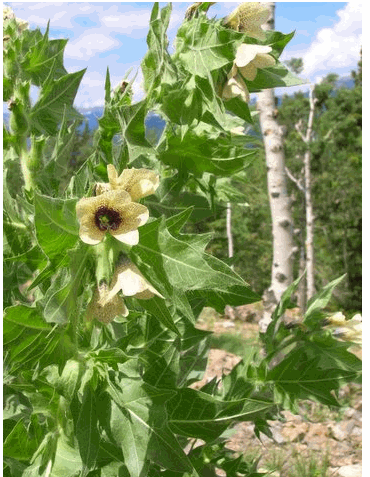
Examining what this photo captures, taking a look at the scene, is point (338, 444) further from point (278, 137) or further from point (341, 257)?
point (341, 257)

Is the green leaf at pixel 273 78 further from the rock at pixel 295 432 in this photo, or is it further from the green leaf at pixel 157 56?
the rock at pixel 295 432

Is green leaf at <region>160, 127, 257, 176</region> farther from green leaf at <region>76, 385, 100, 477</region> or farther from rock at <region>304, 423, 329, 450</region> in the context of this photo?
rock at <region>304, 423, 329, 450</region>

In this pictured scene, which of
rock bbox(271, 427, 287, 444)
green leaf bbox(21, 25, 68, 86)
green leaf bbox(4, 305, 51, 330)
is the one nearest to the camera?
green leaf bbox(4, 305, 51, 330)

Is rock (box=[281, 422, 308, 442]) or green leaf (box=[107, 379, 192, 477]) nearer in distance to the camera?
green leaf (box=[107, 379, 192, 477])

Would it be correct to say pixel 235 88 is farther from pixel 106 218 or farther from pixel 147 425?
pixel 147 425

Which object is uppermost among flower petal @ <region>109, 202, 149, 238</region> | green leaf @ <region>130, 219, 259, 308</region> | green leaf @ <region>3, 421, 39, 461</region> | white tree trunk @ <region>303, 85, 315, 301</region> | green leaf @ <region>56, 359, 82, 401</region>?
flower petal @ <region>109, 202, 149, 238</region>

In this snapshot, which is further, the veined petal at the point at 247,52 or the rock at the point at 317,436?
the rock at the point at 317,436

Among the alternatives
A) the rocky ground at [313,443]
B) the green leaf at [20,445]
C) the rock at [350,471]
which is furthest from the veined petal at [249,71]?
the rock at [350,471]

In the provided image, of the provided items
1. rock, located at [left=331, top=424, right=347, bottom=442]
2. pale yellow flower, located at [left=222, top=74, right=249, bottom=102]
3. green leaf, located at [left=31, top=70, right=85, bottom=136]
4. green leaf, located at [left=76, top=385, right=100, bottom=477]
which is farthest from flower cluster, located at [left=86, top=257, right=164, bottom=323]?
rock, located at [left=331, top=424, right=347, bottom=442]

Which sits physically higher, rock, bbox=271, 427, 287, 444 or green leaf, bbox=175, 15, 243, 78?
green leaf, bbox=175, 15, 243, 78
